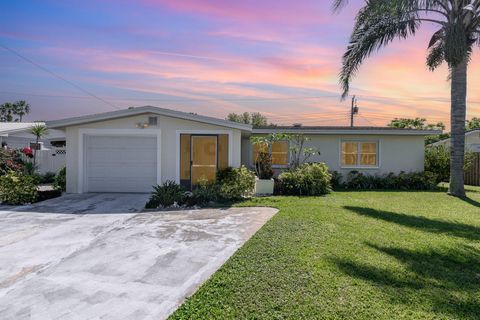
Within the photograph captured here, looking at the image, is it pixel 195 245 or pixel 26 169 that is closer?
pixel 195 245

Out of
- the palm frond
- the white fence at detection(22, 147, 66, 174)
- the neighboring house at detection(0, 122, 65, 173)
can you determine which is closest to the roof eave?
the palm frond

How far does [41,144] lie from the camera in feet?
76.9

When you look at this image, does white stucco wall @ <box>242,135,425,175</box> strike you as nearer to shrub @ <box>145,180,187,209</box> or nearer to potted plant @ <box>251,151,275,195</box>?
potted plant @ <box>251,151,275,195</box>

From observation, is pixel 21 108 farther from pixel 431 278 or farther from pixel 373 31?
pixel 431 278

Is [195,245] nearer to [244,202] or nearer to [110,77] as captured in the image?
[244,202]

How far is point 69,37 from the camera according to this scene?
1544cm

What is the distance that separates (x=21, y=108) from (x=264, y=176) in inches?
2331

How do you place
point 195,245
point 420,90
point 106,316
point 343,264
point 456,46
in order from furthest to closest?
point 420,90 < point 456,46 < point 195,245 < point 343,264 < point 106,316

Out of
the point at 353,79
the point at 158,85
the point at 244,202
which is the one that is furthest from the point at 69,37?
the point at 353,79

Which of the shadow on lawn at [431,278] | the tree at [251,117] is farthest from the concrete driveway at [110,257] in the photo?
the tree at [251,117]

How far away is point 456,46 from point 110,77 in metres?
16.6

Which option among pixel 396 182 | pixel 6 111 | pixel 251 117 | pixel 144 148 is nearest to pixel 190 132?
Answer: pixel 144 148

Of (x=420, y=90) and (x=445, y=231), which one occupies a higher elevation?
(x=420, y=90)

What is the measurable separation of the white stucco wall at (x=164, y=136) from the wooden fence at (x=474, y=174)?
48.6ft
